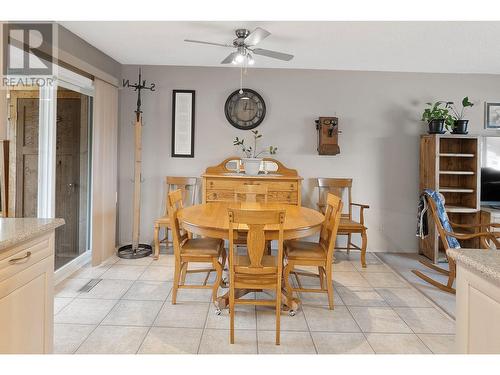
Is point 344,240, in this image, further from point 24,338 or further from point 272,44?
point 24,338

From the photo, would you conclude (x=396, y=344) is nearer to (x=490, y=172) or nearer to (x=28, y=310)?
(x=28, y=310)

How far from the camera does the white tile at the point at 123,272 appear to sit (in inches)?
136

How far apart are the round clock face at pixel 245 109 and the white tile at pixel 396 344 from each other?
3.02 meters

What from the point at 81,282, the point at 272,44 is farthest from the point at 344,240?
the point at 81,282

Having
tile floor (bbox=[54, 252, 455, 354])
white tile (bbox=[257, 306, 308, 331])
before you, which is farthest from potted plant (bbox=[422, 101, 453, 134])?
white tile (bbox=[257, 306, 308, 331])

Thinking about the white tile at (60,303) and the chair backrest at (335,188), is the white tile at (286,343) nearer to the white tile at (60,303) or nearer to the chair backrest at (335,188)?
the white tile at (60,303)

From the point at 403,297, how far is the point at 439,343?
80cm

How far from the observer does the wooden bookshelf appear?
13.5ft

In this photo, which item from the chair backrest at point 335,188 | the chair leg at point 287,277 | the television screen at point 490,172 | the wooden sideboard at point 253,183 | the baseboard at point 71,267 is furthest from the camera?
the chair backrest at point 335,188

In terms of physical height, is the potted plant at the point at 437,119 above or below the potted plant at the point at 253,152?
above

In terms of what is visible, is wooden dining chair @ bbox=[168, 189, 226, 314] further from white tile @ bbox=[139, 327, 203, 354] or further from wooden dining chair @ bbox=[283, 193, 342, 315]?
wooden dining chair @ bbox=[283, 193, 342, 315]

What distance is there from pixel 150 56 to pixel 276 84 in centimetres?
166

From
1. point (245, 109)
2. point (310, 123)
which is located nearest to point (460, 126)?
point (310, 123)

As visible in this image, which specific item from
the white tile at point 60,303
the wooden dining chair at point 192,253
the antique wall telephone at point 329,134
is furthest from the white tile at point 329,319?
the antique wall telephone at point 329,134
